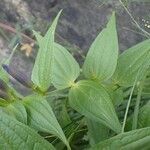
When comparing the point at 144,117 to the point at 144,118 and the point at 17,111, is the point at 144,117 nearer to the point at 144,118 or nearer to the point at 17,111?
the point at 144,118

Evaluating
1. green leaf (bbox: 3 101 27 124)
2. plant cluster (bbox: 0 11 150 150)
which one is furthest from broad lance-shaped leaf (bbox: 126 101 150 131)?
green leaf (bbox: 3 101 27 124)

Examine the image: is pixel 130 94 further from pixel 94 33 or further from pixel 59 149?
pixel 94 33

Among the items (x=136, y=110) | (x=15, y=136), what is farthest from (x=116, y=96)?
(x=15, y=136)

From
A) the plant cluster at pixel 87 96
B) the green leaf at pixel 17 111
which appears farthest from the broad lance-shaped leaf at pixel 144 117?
the green leaf at pixel 17 111

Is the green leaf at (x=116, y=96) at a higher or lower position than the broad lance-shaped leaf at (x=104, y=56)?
lower

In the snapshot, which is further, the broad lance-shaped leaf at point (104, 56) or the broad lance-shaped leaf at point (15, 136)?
the broad lance-shaped leaf at point (104, 56)

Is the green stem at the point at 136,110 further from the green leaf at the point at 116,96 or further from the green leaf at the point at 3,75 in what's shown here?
the green leaf at the point at 3,75

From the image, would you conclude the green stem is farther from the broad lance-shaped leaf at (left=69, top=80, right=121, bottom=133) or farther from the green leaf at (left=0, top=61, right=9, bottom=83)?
the green leaf at (left=0, top=61, right=9, bottom=83)
